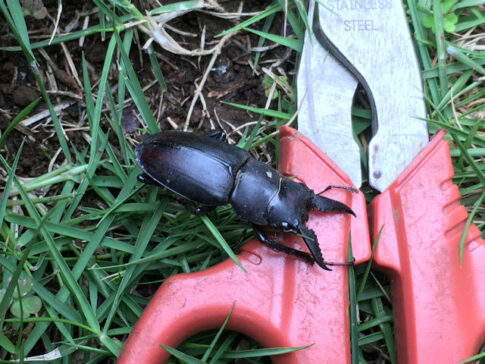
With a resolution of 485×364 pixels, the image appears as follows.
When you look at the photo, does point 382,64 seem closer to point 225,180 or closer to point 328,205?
point 328,205

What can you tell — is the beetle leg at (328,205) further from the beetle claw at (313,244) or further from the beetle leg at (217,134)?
the beetle leg at (217,134)

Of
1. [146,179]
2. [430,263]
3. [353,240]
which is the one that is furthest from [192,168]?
[430,263]

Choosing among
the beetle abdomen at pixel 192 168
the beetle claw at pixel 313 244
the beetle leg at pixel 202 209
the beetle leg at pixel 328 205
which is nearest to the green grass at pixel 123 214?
the beetle leg at pixel 202 209

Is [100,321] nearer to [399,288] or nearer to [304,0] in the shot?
[399,288]

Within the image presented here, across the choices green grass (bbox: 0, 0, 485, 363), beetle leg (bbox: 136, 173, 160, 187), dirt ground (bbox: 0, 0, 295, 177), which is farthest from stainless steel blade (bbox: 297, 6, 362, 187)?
beetle leg (bbox: 136, 173, 160, 187)

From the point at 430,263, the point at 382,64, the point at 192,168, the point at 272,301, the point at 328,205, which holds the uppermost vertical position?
the point at 382,64

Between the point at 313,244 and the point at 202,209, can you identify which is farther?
the point at 202,209

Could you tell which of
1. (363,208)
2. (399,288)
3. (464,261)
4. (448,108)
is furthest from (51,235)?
(448,108)
